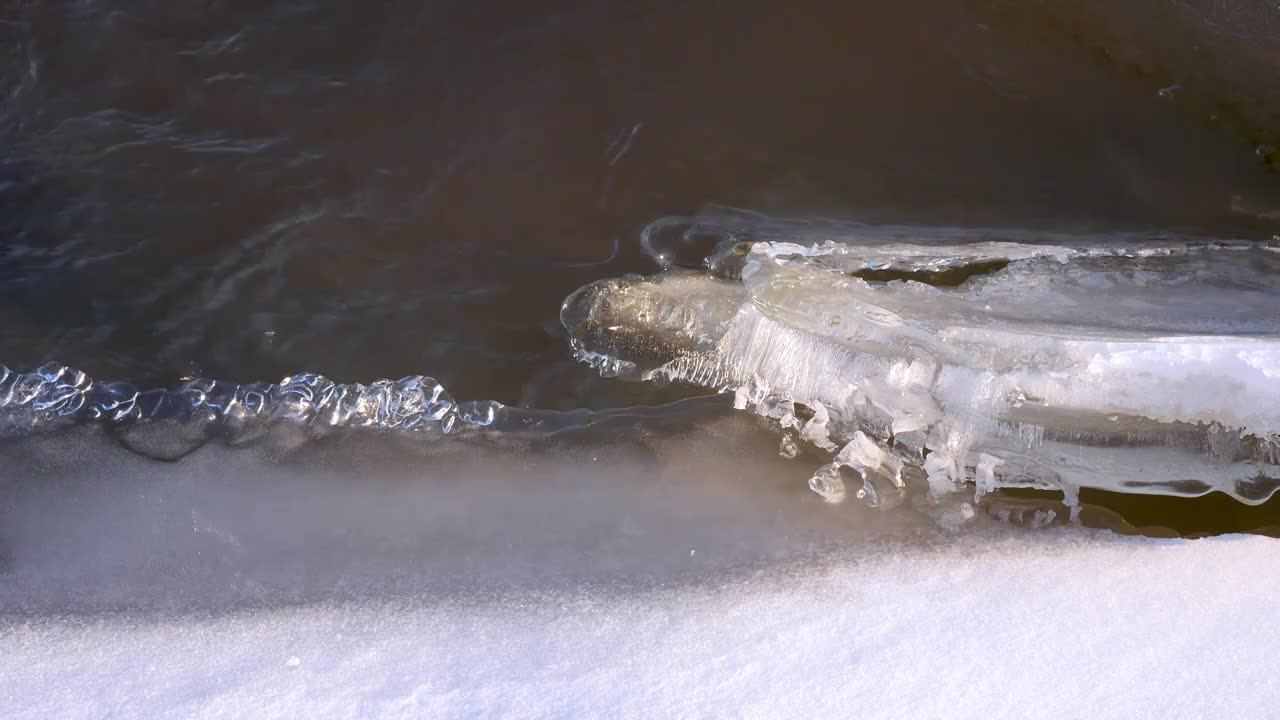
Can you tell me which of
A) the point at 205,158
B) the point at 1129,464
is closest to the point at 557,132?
the point at 205,158

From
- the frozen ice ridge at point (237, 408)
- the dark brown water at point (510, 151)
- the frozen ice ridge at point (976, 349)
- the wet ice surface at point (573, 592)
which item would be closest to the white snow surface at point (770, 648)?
the wet ice surface at point (573, 592)

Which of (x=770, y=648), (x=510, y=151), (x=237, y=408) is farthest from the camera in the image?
(x=510, y=151)

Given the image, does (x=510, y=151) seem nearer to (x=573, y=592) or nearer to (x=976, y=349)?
(x=573, y=592)

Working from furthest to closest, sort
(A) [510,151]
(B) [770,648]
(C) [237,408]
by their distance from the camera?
(A) [510,151] → (C) [237,408] → (B) [770,648]

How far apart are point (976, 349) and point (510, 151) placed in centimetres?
148

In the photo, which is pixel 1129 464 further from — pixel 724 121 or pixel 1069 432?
pixel 724 121

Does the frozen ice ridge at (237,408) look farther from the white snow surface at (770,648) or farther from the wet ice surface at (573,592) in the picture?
the white snow surface at (770,648)

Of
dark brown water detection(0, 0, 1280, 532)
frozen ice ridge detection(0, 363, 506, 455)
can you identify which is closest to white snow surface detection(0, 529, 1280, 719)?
frozen ice ridge detection(0, 363, 506, 455)

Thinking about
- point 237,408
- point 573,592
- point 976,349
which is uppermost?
point 976,349

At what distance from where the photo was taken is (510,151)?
114 inches

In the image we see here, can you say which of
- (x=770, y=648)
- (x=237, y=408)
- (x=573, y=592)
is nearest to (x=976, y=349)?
(x=770, y=648)

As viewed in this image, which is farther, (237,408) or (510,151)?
(510,151)

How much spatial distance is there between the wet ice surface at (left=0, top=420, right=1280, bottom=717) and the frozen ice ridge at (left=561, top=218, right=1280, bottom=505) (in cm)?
14

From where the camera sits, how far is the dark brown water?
2.68m
